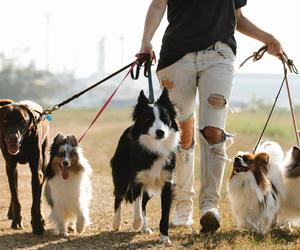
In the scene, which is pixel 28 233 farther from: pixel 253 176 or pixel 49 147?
pixel 253 176

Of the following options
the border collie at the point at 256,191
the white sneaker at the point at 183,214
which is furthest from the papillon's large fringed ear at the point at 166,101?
the white sneaker at the point at 183,214

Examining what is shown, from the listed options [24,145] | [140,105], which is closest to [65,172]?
[24,145]

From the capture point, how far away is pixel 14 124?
795 cm

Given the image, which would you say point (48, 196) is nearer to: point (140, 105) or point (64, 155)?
point (64, 155)

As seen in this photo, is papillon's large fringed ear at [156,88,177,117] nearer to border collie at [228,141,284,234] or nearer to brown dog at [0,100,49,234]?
border collie at [228,141,284,234]

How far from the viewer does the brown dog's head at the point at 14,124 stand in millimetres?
7883

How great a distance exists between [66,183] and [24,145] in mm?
594

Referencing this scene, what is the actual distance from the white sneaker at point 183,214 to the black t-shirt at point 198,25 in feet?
5.48

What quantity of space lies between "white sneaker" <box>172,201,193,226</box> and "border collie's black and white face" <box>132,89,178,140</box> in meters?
1.37

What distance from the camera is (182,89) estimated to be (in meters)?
8.05

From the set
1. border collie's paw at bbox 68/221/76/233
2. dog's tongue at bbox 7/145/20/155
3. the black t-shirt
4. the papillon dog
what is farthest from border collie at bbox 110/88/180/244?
the papillon dog

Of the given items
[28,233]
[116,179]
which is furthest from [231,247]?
[28,233]

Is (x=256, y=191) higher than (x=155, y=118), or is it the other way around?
(x=155, y=118)

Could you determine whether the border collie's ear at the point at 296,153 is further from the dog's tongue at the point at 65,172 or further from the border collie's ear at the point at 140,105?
the dog's tongue at the point at 65,172
